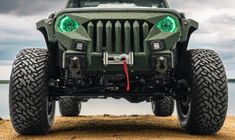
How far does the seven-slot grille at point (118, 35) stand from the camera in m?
7.66

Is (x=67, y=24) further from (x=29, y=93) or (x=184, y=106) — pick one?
(x=184, y=106)

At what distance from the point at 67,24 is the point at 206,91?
2.05 m

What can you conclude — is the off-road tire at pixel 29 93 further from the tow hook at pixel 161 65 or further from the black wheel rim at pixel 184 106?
the black wheel rim at pixel 184 106

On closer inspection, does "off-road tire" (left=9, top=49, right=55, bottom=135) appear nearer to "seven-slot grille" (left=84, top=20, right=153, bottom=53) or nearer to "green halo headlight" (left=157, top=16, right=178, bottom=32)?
"seven-slot grille" (left=84, top=20, right=153, bottom=53)

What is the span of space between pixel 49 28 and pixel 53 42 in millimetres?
203

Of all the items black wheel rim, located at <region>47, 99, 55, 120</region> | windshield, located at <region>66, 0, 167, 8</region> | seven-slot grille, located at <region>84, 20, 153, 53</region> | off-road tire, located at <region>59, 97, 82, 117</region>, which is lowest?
off-road tire, located at <region>59, 97, 82, 117</region>

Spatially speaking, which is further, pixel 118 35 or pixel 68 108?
pixel 68 108

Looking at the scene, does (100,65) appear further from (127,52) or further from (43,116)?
→ (43,116)

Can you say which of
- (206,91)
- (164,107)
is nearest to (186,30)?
(206,91)

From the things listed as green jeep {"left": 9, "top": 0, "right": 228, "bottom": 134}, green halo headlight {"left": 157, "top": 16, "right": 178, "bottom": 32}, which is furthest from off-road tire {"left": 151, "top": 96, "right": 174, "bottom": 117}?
green halo headlight {"left": 157, "top": 16, "right": 178, "bottom": 32}

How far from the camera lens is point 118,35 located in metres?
7.67

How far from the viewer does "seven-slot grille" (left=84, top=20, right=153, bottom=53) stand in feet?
25.1

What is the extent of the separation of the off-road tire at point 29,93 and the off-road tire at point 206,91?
6.47 feet

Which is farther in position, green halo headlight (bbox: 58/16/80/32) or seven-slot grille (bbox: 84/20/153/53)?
green halo headlight (bbox: 58/16/80/32)
